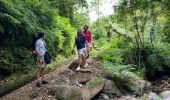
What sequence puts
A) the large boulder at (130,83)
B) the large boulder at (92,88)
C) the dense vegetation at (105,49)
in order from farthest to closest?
the large boulder at (130,83) < the dense vegetation at (105,49) < the large boulder at (92,88)

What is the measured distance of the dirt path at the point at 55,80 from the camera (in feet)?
35.1

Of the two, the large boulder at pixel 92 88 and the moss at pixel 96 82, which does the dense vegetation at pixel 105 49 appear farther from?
the large boulder at pixel 92 88

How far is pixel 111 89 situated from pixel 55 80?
211 centimetres

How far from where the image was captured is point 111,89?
12547mm

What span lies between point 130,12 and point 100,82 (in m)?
6.84

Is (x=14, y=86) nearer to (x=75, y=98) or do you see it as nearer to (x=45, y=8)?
(x=75, y=98)

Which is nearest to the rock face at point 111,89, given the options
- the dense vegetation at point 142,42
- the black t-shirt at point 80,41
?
the black t-shirt at point 80,41

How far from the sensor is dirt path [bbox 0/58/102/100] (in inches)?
421

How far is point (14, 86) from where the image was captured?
1174 cm

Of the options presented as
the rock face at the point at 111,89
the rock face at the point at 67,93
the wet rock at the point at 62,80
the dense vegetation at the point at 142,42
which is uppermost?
the dense vegetation at the point at 142,42

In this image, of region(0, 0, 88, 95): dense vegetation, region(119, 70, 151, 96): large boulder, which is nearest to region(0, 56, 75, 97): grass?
region(0, 0, 88, 95): dense vegetation

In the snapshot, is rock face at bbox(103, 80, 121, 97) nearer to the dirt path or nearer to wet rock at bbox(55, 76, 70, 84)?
the dirt path

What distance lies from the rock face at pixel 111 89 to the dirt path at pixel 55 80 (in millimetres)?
772

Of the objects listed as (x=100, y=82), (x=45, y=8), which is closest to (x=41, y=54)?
(x=100, y=82)
